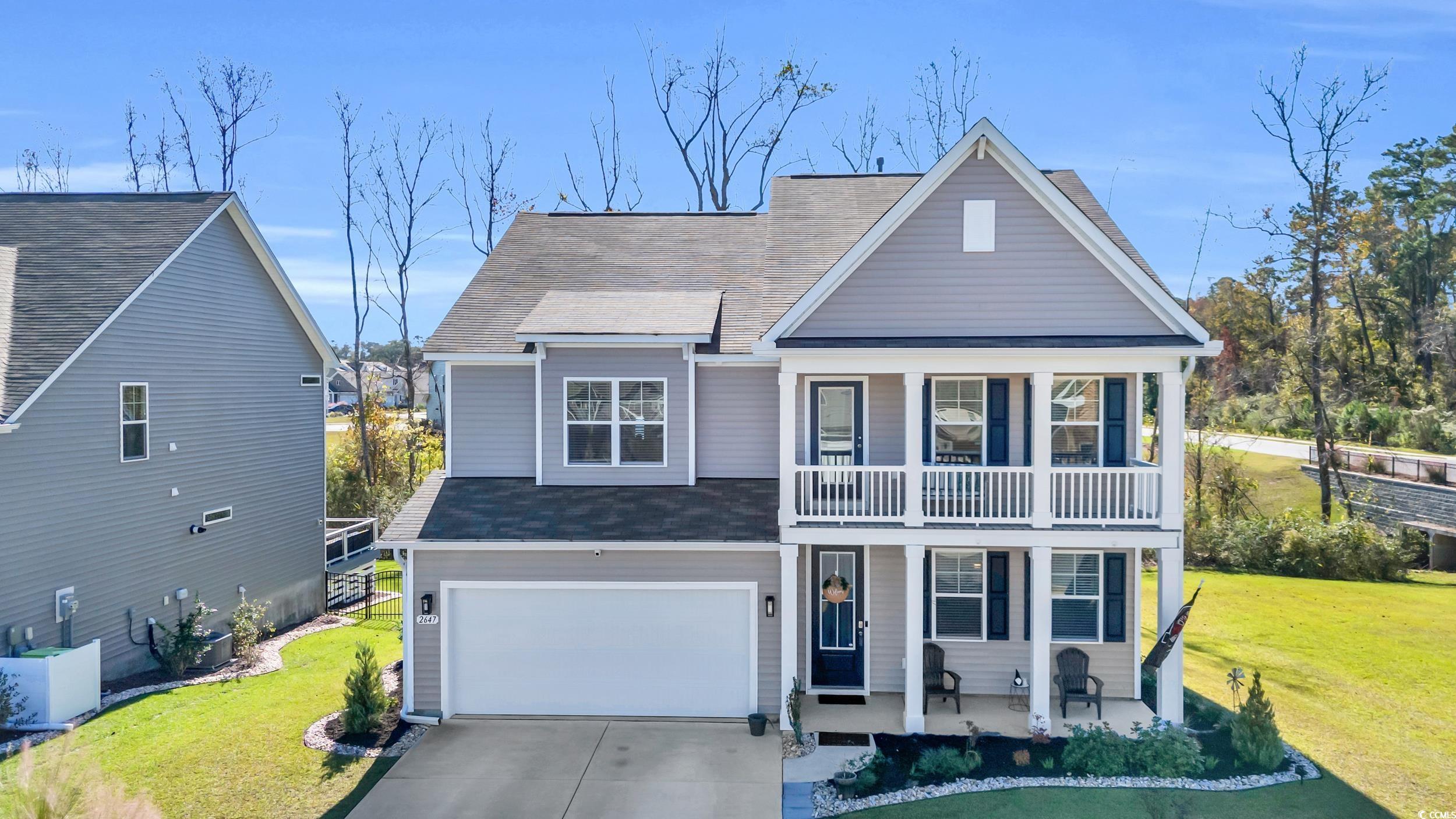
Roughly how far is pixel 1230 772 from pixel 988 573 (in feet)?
13.0

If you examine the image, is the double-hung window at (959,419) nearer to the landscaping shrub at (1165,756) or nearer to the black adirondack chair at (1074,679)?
the black adirondack chair at (1074,679)

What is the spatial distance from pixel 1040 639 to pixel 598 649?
6.42m

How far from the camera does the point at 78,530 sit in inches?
524

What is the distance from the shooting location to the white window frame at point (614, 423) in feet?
43.3

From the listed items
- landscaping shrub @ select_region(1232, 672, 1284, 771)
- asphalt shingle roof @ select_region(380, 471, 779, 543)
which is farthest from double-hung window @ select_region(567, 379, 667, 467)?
landscaping shrub @ select_region(1232, 672, 1284, 771)

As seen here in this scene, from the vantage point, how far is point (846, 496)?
11648mm

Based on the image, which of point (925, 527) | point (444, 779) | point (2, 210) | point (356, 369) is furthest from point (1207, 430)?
point (2, 210)

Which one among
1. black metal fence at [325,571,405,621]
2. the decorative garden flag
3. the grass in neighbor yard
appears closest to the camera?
the grass in neighbor yard

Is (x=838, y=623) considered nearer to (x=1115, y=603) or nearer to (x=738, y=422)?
(x=738, y=422)

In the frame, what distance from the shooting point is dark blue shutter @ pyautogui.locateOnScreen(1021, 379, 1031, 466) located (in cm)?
1260

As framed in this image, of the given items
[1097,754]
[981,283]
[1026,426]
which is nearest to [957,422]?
[1026,426]

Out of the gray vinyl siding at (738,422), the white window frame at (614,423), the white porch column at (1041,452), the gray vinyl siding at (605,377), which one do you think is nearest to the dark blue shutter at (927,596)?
the white porch column at (1041,452)

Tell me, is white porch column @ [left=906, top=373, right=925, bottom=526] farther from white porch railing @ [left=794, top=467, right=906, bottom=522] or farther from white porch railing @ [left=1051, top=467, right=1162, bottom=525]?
white porch railing @ [left=1051, top=467, right=1162, bottom=525]

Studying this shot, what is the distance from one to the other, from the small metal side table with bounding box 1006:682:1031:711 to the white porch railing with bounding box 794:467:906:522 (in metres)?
3.53
